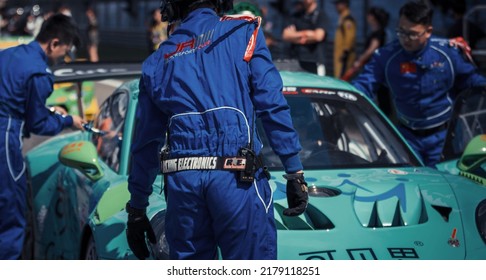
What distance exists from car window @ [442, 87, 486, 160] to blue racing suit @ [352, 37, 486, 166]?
743 mm

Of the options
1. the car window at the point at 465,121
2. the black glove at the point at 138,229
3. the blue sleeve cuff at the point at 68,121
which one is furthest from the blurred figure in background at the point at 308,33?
the black glove at the point at 138,229

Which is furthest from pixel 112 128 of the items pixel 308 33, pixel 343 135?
pixel 308 33

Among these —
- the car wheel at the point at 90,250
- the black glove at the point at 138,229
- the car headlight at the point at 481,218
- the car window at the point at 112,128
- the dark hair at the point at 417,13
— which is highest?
the dark hair at the point at 417,13

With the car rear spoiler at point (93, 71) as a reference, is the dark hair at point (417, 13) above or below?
above

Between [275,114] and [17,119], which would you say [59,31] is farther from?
[275,114]

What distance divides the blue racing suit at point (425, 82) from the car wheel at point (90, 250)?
2.42 metres

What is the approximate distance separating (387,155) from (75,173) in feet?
6.55

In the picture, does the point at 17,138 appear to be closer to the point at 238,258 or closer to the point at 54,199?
the point at 54,199

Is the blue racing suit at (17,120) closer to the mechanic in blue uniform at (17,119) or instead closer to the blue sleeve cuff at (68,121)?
the mechanic in blue uniform at (17,119)

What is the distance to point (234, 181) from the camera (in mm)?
4145

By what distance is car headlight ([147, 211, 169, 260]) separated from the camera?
4.83 m

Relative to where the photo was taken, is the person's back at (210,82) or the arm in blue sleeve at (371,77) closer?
the person's back at (210,82)

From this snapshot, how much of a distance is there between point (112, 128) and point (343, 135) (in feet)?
4.84

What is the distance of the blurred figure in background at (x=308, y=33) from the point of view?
44.1ft
